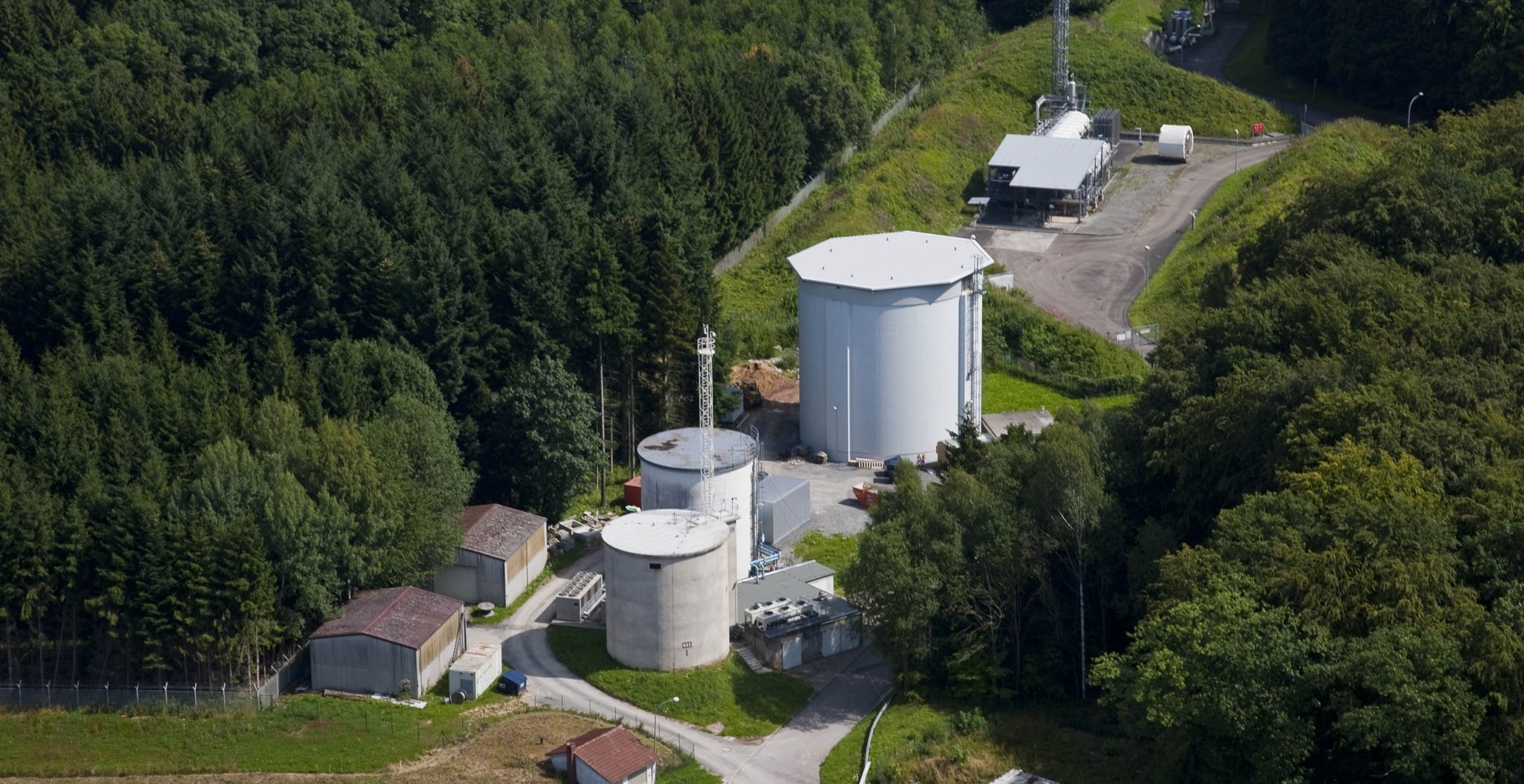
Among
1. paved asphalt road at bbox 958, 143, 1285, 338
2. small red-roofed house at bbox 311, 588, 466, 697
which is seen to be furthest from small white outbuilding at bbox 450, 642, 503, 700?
paved asphalt road at bbox 958, 143, 1285, 338

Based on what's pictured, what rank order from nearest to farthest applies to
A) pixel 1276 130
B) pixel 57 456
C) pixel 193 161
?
1. pixel 57 456
2. pixel 193 161
3. pixel 1276 130

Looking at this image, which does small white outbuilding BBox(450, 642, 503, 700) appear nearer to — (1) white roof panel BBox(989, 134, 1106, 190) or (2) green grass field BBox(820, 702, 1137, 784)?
(2) green grass field BBox(820, 702, 1137, 784)

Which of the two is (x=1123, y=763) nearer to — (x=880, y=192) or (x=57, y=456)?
(x=57, y=456)

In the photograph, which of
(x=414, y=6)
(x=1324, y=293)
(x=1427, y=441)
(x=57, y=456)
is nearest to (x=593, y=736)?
(x=57, y=456)

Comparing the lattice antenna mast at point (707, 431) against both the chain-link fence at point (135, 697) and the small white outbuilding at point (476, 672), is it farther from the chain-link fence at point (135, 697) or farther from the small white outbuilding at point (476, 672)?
the chain-link fence at point (135, 697)

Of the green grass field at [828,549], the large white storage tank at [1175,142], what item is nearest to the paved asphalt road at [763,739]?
the green grass field at [828,549]

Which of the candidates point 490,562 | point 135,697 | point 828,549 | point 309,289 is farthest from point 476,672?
point 309,289

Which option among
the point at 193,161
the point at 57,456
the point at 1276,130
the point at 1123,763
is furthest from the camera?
the point at 1276,130
